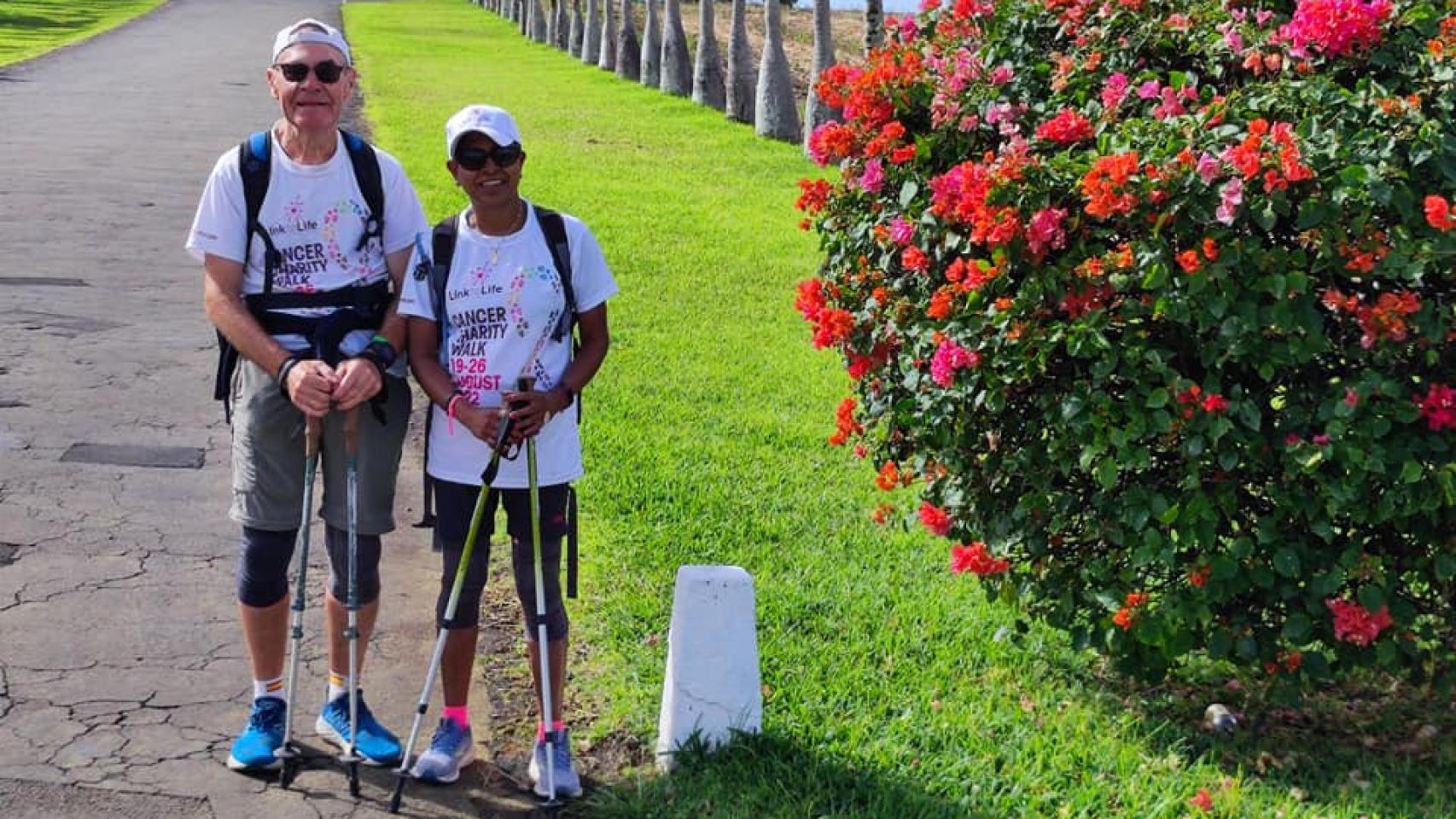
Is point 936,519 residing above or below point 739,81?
above

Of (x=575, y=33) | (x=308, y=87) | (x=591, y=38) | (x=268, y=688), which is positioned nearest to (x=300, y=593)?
(x=268, y=688)

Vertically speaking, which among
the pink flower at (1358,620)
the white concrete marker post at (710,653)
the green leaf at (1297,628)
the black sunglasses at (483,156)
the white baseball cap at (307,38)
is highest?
the white baseball cap at (307,38)

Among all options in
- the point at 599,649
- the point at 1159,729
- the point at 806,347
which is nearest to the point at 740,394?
the point at 806,347

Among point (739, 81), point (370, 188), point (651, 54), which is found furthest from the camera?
point (651, 54)

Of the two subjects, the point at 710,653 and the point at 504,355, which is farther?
the point at 710,653

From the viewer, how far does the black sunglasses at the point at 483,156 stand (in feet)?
14.8

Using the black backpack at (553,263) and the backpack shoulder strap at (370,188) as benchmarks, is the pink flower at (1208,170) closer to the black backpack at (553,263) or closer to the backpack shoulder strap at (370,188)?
the black backpack at (553,263)

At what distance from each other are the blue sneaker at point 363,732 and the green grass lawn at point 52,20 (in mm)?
32303

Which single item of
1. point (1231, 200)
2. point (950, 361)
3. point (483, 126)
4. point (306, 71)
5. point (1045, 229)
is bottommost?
point (950, 361)

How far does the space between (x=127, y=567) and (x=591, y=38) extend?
36.2m

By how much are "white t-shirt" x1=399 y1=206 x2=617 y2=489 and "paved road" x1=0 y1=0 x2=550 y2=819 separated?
966 mm

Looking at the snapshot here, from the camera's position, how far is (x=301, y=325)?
4805mm

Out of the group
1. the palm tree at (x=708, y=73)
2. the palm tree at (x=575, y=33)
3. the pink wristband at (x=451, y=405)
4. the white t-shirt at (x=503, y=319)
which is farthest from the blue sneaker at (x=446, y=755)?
the palm tree at (x=575, y=33)

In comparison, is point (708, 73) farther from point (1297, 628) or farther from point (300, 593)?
point (1297, 628)
